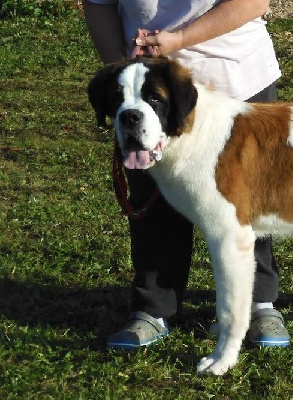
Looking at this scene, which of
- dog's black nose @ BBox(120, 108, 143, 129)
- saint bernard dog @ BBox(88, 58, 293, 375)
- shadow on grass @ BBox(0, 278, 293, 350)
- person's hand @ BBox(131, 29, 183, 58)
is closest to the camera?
dog's black nose @ BBox(120, 108, 143, 129)

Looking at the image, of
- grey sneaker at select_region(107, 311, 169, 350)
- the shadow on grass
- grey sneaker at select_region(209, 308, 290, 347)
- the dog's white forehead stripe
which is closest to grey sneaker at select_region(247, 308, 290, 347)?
grey sneaker at select_region(209, 308, 290, 347)

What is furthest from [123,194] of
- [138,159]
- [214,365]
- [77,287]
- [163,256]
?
[214,365]

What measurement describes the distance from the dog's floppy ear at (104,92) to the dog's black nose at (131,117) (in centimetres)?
20

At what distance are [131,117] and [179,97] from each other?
25 cm

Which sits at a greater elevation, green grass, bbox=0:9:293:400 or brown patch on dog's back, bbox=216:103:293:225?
brown patch on dog's back, bbox=216:103:293:225

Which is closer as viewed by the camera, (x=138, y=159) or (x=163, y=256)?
(x=138, y=159)

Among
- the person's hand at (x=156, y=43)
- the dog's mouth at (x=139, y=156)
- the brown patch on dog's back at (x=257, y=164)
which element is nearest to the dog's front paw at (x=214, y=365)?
the brown patch on dog's back at (x=257, y=164)

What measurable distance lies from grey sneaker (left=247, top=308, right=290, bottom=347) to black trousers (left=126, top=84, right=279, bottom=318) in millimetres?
Answer: 103

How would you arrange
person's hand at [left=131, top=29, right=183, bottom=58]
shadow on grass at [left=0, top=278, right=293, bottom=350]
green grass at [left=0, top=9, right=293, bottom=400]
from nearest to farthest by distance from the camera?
person's hand at [left=131, top=29, right=183, bottom=58]
green grass at [left=0, top=9, right=293, bottom=400]
shadow on grass at [left=0, top=278, right=293, bottom=350]

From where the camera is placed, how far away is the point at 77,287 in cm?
541

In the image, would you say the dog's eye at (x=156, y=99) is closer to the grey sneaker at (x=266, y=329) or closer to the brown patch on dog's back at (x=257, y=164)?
the brown patch on dog's back at (x=257, y=164)

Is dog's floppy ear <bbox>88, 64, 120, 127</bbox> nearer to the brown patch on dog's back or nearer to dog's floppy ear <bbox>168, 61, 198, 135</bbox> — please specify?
dog's floppy ear <bbox>168, 61, 198, 135</bbox>

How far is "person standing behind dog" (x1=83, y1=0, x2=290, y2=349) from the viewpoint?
4.21 meters

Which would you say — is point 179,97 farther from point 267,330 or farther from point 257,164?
point 267,330
